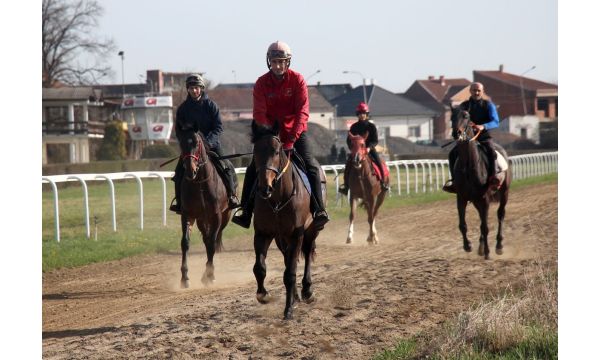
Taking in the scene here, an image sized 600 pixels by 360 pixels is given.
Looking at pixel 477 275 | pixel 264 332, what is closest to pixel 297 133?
pixel 264 332

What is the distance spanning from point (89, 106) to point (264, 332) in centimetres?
5148

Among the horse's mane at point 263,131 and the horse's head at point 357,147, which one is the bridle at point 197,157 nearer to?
the horse's mane at point 263,131

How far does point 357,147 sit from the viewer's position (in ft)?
56.2

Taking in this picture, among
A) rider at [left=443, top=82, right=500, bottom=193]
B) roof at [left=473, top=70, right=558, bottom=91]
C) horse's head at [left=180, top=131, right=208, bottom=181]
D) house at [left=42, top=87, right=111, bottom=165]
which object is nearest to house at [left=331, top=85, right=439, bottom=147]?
roof at [left=473, top=70, right=558, bottom=91]

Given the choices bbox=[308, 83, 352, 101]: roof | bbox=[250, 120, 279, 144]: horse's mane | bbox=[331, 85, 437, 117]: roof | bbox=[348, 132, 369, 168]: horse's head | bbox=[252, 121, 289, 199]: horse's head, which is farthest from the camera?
bbox=[308, 83, 352, 101]: roof

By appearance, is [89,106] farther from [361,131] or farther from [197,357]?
[197,357]

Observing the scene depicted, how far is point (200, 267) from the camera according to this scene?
45.7ft

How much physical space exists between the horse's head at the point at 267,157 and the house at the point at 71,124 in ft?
110

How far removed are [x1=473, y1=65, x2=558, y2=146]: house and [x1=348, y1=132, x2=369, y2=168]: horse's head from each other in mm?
27161

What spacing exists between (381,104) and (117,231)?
7973cm

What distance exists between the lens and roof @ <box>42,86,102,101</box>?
52156mm

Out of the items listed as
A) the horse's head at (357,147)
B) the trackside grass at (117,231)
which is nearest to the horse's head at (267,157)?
the trackside grass at (117,231)

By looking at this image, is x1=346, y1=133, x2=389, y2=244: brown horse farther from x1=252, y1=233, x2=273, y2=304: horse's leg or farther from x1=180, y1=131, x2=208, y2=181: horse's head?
x1=252, y1=233, x2=273, y2=304: horse's leg

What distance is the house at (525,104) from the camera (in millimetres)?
45594
